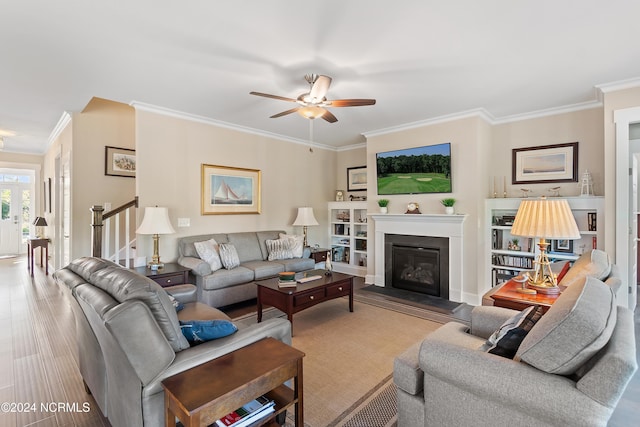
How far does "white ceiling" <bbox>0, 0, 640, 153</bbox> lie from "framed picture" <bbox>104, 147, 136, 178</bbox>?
979mm

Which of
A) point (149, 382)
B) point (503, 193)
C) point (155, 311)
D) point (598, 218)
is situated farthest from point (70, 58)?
point (598, 218)

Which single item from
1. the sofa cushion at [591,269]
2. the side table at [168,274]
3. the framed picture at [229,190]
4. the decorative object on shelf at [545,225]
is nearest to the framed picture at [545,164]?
the sofa cushion at [591,269]

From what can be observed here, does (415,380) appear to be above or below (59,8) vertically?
below

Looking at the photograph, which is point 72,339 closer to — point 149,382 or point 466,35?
point 149,382

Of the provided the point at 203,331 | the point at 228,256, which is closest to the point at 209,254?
the point at 228,256

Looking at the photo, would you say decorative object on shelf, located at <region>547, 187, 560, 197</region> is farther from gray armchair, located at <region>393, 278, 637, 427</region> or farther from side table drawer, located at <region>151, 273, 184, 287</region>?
side table drawer, located at <region>151, 273, 184, 287</region>

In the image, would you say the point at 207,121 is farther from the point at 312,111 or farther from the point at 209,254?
the point at 312,111

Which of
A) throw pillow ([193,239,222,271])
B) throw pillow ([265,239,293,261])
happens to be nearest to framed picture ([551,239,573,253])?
throw pillow ([265,239,293,261])

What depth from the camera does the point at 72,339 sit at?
307cm

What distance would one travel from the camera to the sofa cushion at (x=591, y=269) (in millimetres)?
2135

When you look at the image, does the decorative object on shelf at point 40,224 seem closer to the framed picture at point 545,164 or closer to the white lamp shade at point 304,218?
the white lamp shade at point 304,218

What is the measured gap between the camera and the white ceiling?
2.10 meters

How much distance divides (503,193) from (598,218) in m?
1.12

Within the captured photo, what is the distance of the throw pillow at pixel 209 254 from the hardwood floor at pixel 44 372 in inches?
58.4
